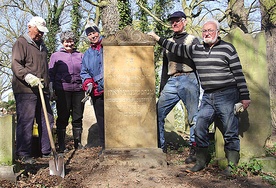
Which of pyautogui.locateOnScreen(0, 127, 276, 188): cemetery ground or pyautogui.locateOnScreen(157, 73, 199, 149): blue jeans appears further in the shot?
pyautogui.locateOnScreen(157, 73, 199, 149): blue jeans

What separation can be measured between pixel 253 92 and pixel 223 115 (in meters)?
0.60

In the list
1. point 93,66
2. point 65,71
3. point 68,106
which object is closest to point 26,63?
point 65,71

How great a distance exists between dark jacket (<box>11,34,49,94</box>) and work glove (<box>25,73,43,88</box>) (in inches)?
5.9

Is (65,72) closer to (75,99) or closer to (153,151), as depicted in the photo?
(75,99)

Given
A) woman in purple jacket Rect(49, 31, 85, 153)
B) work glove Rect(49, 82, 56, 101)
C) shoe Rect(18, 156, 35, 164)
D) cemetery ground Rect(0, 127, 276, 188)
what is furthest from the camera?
woman in purple jacket Rect(49, 31, 85, 153)

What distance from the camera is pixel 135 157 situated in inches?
209

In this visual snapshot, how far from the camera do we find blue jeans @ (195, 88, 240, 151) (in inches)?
185

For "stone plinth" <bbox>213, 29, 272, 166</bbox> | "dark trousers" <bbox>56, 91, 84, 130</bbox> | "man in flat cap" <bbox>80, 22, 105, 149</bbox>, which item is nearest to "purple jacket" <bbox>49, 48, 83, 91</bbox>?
"dark trousers" <bbox>56, 91, 84, 130</bbox>

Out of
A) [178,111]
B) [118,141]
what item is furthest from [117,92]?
[178,111]

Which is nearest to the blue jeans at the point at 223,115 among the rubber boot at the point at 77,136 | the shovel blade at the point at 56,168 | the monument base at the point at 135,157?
the monument base at the point at 135,157

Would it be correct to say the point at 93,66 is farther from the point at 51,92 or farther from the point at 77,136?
the point at 77,136

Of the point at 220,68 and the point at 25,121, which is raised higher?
the point at 220,68

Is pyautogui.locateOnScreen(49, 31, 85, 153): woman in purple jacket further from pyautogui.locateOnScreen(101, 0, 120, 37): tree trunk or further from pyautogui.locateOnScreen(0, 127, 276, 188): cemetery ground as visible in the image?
pyautogui.locateOnScreen(101, 0, 120, 37): tree trunk

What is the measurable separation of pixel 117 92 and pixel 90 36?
1203mm
